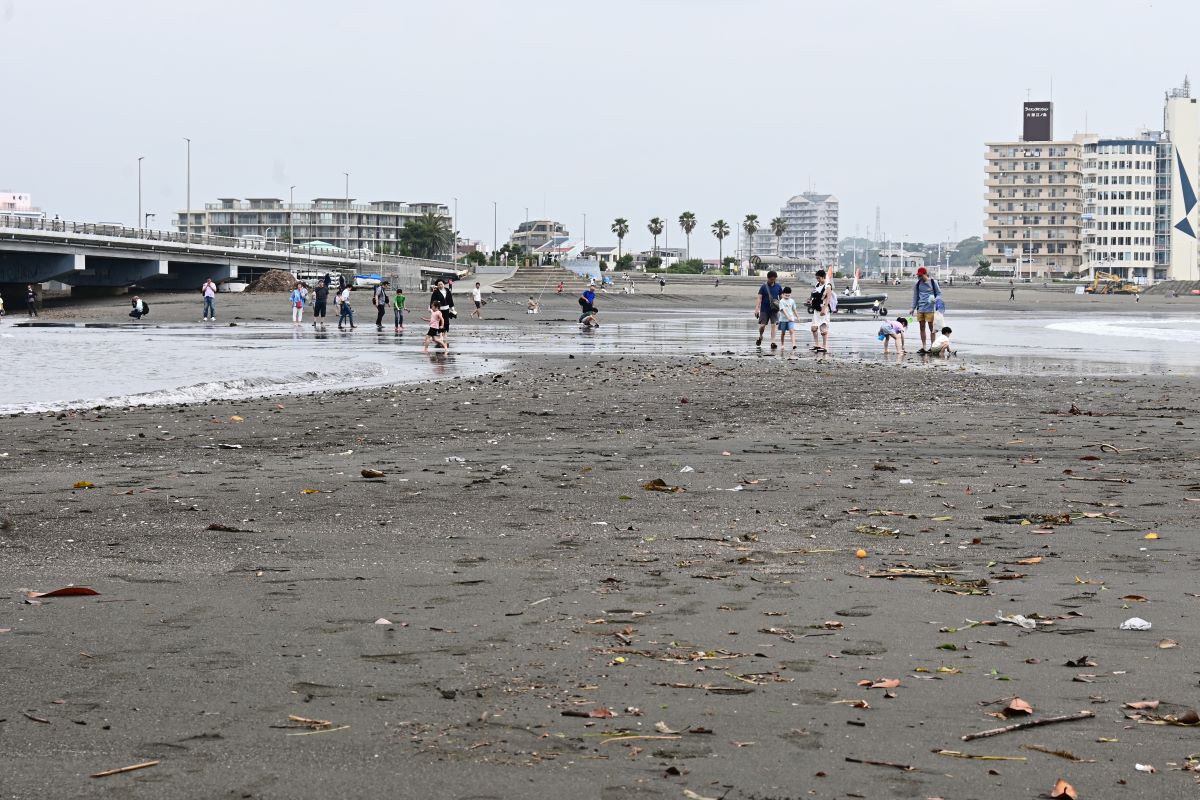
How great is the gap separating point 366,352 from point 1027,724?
2920cm

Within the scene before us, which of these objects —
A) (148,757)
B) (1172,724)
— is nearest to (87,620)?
(148,757)

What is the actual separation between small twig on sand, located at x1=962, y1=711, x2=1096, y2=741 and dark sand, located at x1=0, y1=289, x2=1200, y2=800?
0.04 m

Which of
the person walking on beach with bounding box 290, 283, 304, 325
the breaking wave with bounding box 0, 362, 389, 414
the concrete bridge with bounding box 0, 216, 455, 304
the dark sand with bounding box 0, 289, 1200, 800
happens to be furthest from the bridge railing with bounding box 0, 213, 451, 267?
the dark sand with bounding box 0, 289, 1200, 800

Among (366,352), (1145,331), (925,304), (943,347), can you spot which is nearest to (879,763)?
(943,347)

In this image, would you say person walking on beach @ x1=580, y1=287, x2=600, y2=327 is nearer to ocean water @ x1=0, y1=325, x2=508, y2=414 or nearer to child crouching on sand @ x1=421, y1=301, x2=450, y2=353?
ocean water @ x1=0, y1=325, x2=508, y2=414

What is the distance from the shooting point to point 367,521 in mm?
8672

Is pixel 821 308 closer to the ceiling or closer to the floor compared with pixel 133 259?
closer to the floor

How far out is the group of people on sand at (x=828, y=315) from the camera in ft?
95.9

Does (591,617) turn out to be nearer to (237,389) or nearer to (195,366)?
(237,389)

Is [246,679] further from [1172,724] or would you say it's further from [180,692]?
[1172,724]

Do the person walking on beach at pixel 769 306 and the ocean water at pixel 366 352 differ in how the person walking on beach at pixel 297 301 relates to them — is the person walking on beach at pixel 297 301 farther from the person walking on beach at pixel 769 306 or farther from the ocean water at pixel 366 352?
the person walking on beach at pixel 769 306

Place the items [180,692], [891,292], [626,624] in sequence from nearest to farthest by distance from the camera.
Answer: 1. [180,692]
2. [626,624]
3. [891,292]

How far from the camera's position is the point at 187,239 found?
104 m

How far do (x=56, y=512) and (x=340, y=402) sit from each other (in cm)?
914
